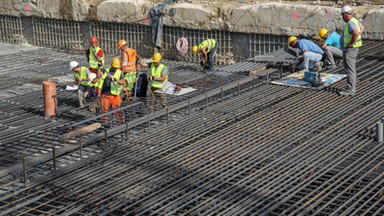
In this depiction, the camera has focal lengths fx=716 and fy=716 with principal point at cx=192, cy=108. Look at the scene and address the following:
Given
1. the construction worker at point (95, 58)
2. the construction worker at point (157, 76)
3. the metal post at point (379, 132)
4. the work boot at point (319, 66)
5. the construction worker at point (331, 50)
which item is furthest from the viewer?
the construction worker at point (95, 58)

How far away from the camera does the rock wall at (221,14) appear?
1858cm

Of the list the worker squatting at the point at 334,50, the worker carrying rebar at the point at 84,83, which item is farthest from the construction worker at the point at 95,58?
the worker squatting at the point at 334,50

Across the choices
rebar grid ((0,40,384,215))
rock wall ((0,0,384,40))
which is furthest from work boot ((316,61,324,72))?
rock wall ((0,0,384,40))

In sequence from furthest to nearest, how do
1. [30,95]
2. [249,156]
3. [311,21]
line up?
[311,21], [30,95], [249,156]

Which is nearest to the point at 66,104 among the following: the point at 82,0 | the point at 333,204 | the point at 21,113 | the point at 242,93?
the point at 21,113

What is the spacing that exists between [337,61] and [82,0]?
974cm

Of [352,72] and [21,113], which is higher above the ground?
[352,72]

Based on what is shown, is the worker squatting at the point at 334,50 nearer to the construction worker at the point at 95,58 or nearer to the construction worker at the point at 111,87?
the construction worker at the point at 111,87

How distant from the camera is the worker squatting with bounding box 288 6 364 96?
12.8 m

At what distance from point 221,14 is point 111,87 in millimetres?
7997

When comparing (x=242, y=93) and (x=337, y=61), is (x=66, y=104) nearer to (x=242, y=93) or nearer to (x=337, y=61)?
(x=242, y=93)

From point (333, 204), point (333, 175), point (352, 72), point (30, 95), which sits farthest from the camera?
point (30, 95)

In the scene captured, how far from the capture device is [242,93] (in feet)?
45.9

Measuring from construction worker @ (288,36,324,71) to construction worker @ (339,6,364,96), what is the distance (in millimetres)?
2404
